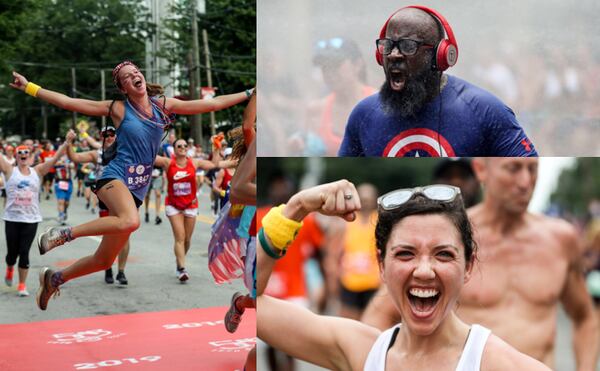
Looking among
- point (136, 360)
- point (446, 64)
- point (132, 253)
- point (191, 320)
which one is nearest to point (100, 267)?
point (136, 360)

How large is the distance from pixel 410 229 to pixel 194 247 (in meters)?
10.9

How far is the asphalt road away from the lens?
8703 mm

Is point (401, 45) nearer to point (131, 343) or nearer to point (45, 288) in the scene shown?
point (45, 288)

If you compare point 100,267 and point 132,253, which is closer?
point 100,267

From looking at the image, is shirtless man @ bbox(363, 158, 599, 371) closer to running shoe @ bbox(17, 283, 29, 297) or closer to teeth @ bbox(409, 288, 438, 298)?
teeth @ bbox(409, 288, 438, 298)

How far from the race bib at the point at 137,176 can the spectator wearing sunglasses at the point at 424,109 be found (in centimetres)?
319

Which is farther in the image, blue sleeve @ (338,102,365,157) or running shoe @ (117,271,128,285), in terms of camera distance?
running shoe @ (117,271,128,285)

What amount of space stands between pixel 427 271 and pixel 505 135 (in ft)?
1.69

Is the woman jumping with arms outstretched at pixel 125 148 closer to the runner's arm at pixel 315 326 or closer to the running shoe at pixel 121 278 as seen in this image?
the runner's arm at pixel 315 326

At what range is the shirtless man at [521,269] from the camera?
2.73 meters

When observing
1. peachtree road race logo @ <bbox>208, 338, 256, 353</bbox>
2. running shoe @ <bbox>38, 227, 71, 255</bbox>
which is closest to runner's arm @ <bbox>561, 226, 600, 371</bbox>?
running shoe @ <bbox>38, 227, 71, 255</bbox>

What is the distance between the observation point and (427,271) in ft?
9.02

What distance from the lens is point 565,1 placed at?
2.80 metres

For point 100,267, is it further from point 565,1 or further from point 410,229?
point 565,1
